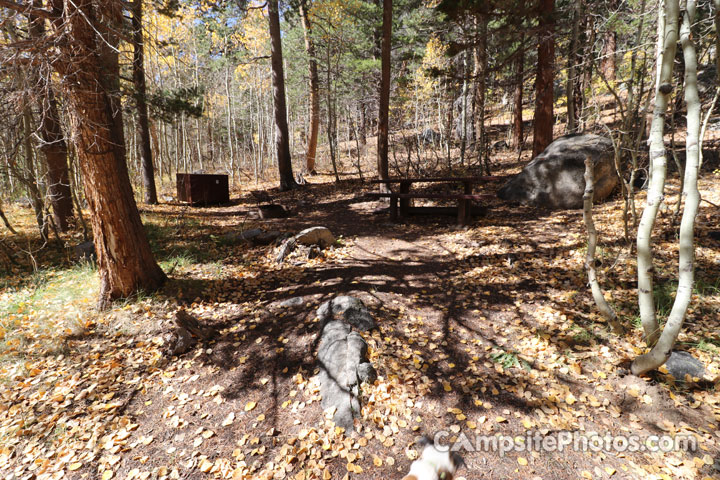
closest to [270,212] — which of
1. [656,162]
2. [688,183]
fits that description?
[656,162]

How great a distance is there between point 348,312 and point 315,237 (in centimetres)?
249

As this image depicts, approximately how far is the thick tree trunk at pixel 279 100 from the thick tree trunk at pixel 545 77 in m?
7.43

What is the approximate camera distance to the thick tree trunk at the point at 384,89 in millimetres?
7871

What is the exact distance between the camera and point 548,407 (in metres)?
2.59

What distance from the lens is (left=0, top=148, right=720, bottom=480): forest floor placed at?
238cm

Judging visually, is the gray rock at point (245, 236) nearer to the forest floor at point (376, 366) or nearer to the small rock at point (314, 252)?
the forest floor at point (376, 366)

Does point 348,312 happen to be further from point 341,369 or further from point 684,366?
point 684,366

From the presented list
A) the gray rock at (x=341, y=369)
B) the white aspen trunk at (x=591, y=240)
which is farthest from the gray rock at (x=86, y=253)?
the white aspen trunk at (x=591, y=240)

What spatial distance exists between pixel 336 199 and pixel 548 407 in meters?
8.20

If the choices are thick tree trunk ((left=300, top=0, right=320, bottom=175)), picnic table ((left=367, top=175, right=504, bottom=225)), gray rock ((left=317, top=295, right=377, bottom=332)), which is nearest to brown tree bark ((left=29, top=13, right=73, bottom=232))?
gray rock ((left=317, top=295, right=377, bottom=332))

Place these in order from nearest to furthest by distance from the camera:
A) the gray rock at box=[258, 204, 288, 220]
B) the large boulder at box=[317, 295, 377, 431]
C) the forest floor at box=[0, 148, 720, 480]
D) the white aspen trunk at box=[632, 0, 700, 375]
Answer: the white aspen trunk at box=[632, 0, 700, 375], the forest floor at box=[0, 148, 720, 480], the large boulder at box=[317, 295, 377, 431], the gray rock at box=[258, 204, 288, 220]

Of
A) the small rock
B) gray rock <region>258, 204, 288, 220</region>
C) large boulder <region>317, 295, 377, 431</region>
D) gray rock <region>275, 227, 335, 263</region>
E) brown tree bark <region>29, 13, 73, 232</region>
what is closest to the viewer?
large boulder <region>317, 295, 377, 431</region>

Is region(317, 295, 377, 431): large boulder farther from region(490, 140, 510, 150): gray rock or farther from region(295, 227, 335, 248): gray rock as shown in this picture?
region(490, 140, 510, 150): gray rock

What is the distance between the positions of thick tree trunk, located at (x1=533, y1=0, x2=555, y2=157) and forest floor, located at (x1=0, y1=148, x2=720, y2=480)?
11.2 ft
